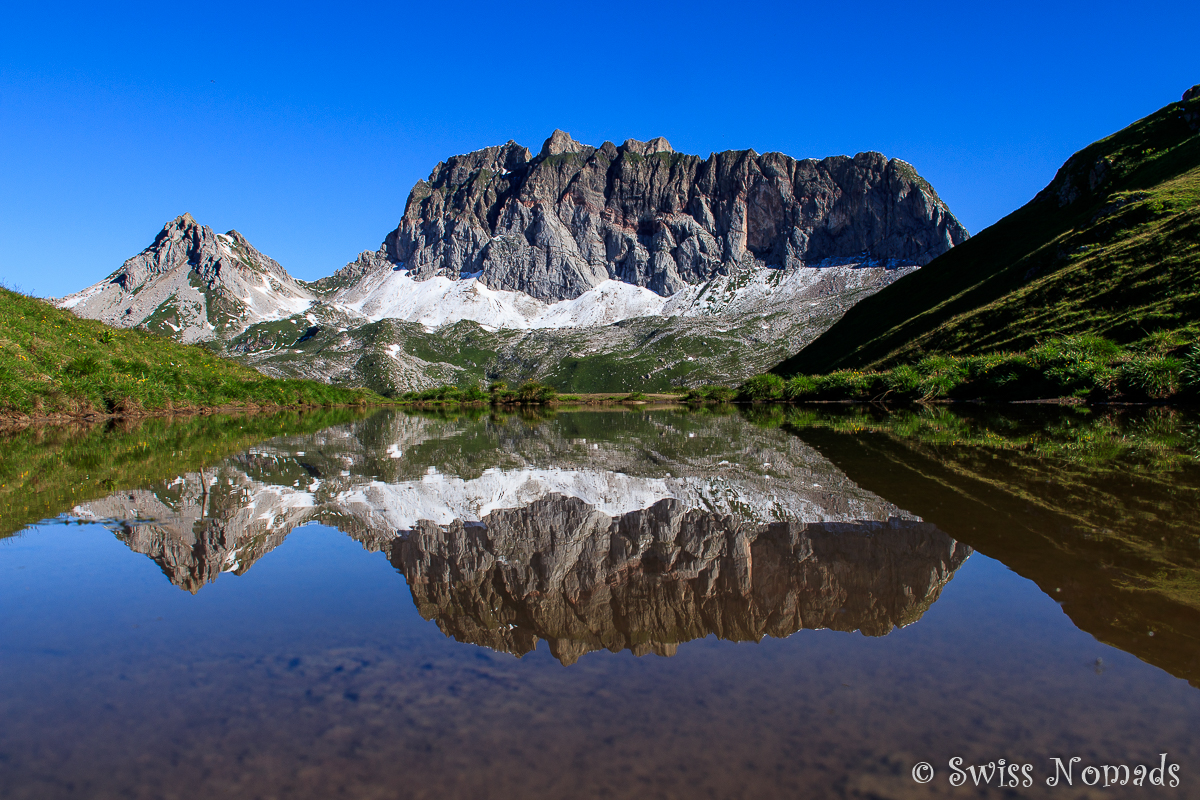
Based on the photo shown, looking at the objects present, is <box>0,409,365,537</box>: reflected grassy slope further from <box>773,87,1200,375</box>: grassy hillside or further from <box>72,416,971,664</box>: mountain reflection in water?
<box>773,87,1200,375</box>: grassy hillside

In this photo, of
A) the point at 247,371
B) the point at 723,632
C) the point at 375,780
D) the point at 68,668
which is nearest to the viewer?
the point at 375,780

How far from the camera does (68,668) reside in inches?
153

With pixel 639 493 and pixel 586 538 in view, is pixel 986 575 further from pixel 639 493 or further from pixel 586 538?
pixel 639 493

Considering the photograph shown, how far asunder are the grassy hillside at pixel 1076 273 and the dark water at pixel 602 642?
4211 cm

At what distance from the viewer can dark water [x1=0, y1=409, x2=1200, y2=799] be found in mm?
2840

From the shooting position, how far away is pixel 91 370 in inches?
1236

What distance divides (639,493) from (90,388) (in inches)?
1298

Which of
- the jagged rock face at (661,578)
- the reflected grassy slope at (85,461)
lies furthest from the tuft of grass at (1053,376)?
the reflected grassy slope at (85,461)

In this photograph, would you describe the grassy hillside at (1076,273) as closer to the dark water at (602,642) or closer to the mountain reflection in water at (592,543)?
the mountain reflection in water at (592,543)

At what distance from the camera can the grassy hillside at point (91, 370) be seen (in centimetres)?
2723

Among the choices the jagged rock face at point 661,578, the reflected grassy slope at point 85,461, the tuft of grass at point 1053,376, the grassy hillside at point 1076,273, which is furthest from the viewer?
the grassy hillside at point 1076,273

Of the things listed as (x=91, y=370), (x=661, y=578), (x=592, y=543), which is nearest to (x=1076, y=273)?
(x=592, y=543)

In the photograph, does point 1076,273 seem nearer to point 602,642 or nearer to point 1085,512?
point 1085,512

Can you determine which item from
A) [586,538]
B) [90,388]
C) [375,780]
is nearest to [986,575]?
[586,538]
